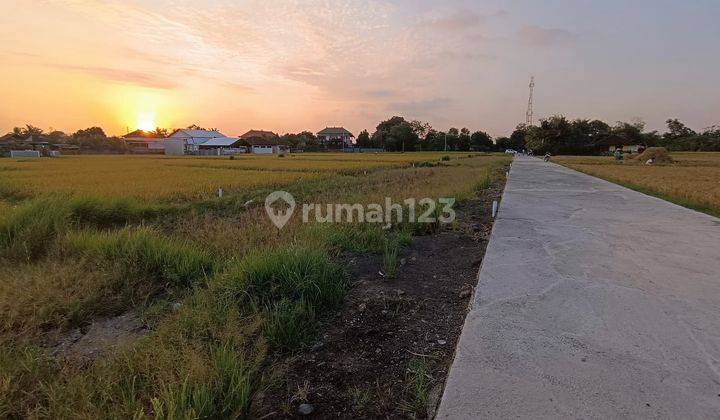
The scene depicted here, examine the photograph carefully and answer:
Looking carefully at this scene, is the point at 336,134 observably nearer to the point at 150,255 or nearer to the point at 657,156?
the point at 657,156

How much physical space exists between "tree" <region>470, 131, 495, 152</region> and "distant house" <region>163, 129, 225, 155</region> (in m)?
57.2

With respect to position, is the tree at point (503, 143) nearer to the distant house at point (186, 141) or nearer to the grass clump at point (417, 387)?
the distant house at point (186, 141)

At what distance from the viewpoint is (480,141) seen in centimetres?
8250

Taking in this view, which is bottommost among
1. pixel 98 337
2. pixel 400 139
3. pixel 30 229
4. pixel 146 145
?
pixel 98 337

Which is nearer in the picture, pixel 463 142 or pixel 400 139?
pixel 400 139

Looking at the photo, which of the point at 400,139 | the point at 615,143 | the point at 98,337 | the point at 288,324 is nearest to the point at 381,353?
the point at 288,324

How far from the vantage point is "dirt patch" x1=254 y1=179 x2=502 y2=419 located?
1.67 m

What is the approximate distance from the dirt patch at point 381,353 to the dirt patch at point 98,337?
1.23 m

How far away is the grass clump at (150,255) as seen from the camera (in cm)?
353

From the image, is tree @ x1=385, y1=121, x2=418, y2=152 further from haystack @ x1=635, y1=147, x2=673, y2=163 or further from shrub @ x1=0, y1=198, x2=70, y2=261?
shrub @ x1=0, y1=198, x2=70, y2=261

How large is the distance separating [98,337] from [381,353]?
2.01m

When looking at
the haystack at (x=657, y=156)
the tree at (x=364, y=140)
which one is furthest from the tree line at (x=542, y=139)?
the haystack at (x=657, y=156)

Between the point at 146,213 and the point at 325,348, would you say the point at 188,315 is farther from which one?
the point at 146,213

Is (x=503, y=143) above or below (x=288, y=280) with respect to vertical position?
above
